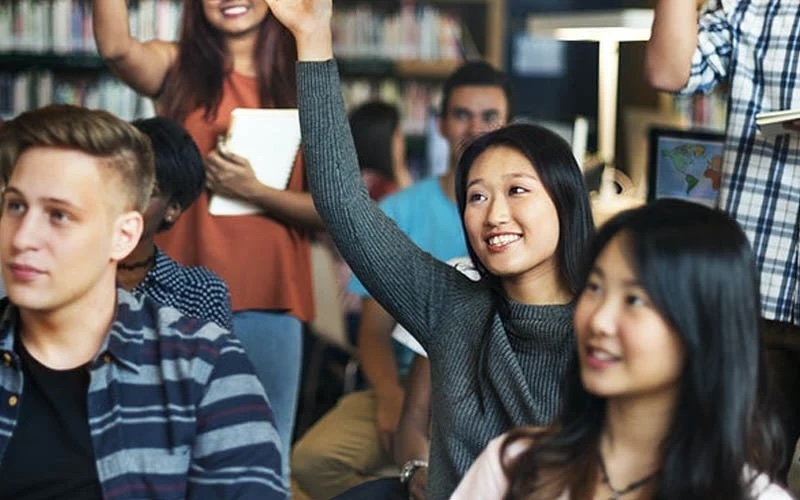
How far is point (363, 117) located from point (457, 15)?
220 centimetres

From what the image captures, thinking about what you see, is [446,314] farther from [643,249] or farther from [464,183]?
[643,249]

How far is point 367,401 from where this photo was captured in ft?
12.5

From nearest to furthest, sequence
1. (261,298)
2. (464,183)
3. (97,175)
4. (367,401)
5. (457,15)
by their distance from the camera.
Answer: (97,175), (464,183), (261,298), (367,401), (457,15)

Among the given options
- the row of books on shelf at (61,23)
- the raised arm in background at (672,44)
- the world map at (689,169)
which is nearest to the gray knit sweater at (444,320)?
the raised arm in background at (672,44)

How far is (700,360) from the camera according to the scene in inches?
68.4

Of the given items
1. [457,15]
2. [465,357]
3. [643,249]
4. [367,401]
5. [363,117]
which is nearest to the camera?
[643,249]

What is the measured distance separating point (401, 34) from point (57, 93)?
1744 mm

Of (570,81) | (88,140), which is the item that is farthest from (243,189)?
(570,81)

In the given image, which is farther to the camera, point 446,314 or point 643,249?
point 446,314

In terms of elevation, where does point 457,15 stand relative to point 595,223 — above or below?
above

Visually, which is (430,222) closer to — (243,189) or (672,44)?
(243,189)

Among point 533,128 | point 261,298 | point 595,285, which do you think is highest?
point 533,128

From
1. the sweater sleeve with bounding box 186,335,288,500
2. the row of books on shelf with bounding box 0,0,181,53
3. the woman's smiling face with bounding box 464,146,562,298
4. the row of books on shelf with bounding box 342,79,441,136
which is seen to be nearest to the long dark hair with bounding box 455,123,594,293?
the woman's smiling face with bounding box 464,146,562,298

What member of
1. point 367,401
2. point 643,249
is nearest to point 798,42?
point 643,249
